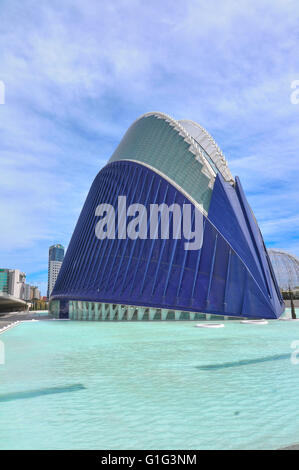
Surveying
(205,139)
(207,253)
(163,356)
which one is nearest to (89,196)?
(205,139)

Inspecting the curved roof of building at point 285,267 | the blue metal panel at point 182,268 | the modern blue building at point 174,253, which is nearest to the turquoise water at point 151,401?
the blue metal panel at point 182,268

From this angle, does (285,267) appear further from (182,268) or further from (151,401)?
(151,401)

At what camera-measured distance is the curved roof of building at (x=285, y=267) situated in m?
107

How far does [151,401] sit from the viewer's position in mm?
6930

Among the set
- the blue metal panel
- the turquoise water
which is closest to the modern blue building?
the blue metal panel

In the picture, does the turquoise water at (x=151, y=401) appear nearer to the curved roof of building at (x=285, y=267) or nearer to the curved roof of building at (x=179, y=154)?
the curved roof of building at (x=179, y=154)

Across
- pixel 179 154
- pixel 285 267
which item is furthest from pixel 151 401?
pixel 285 267

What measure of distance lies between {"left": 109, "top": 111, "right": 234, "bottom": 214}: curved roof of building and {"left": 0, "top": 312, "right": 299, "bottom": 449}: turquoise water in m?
22.3

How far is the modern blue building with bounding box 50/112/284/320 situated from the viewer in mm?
29000

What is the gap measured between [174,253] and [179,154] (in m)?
10.7

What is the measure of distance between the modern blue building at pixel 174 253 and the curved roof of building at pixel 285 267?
75.8m
